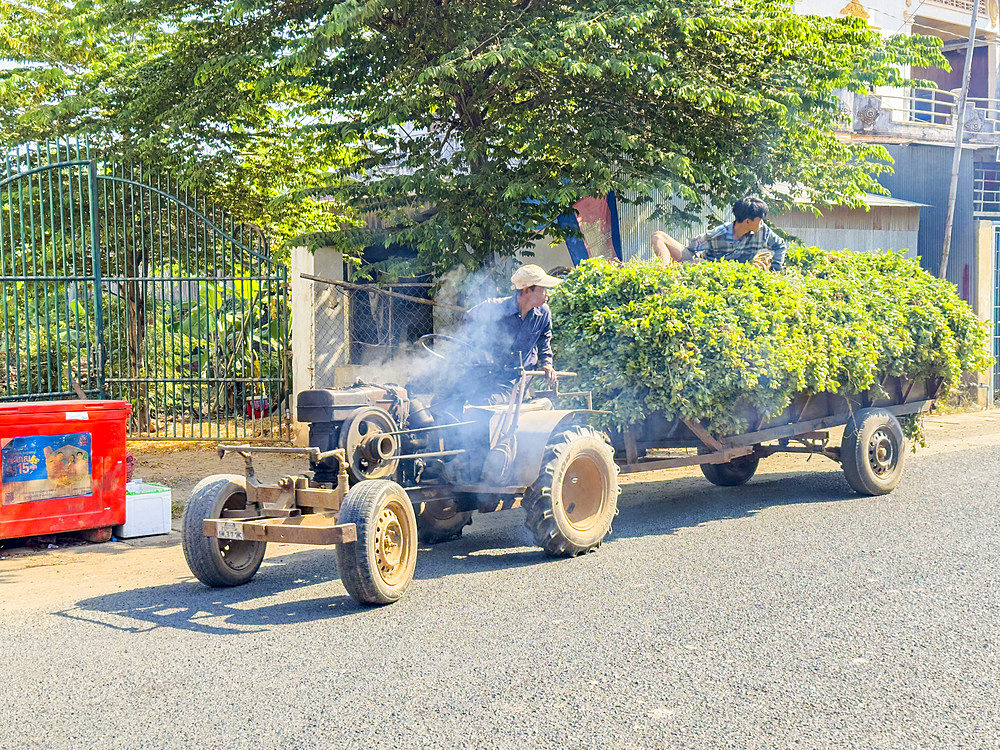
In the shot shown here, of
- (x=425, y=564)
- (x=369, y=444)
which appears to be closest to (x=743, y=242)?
(x=425, y=564)

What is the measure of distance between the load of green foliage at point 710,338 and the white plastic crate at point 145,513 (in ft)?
11.5

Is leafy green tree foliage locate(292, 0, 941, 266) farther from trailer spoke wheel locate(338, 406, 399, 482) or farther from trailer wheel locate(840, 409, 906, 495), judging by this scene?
trailer spoke wheel locate(338, 406, 399, 482)

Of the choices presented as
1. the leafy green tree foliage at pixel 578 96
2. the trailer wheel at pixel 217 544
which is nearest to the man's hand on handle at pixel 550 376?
the trailer wheel at pixel 217 544

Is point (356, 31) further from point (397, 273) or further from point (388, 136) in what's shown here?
point (397, 273)

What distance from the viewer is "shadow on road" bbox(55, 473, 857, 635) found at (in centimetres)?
559

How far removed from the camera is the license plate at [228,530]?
5754mm

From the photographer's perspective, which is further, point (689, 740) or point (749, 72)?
point (749, 72)

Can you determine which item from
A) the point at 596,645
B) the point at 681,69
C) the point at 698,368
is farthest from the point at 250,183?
the point at 596,645

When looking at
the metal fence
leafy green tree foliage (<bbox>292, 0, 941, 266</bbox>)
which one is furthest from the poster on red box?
the metal fence

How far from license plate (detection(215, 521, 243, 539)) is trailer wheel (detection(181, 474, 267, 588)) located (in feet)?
0.70

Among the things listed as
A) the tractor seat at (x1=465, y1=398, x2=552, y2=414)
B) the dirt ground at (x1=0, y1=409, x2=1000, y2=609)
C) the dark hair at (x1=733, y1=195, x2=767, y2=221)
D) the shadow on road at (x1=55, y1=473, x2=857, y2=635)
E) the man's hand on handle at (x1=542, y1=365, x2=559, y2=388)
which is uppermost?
the dark hair at (x1=733, y1=195, x2=767, y2=221)

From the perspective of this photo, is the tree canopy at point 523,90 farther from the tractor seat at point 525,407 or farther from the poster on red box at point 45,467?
the poster on red box at point 45,467

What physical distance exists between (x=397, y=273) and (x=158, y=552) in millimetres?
4173

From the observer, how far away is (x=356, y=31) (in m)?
10.3
